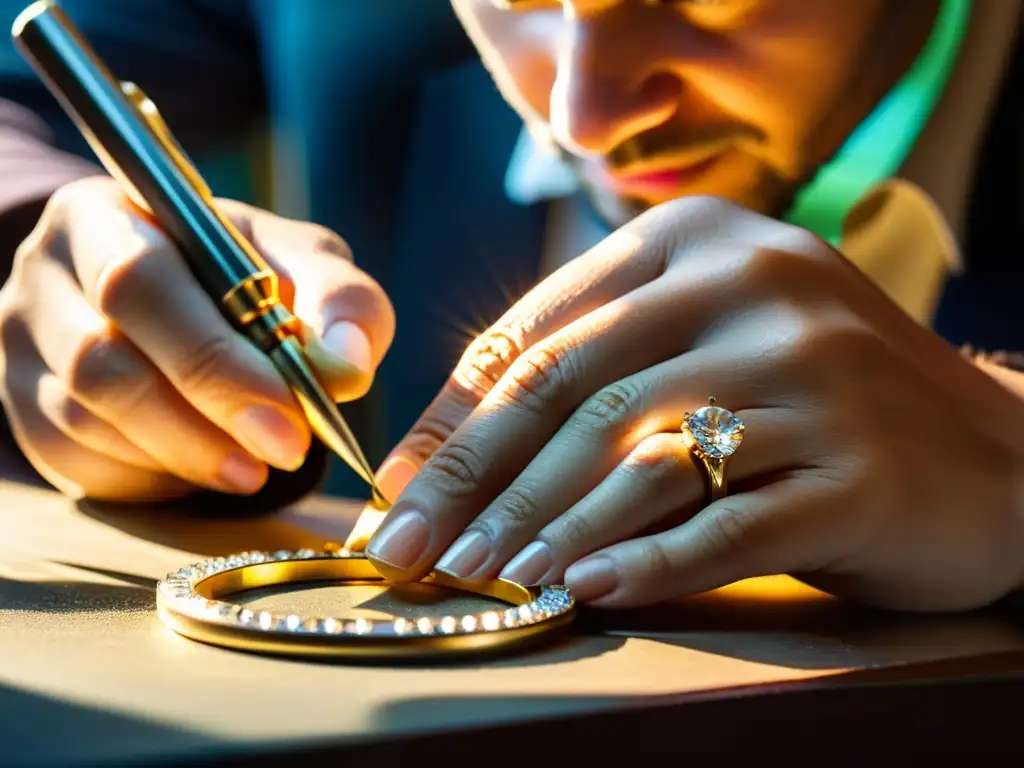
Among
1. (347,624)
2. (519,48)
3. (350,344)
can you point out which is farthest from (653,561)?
(519,48)

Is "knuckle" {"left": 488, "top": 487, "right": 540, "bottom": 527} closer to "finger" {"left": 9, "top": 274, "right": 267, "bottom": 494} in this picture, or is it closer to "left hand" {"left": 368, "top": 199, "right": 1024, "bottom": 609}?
"left hand" {"left": 368, "top": 199, "right": 1024, "bottom": 609}

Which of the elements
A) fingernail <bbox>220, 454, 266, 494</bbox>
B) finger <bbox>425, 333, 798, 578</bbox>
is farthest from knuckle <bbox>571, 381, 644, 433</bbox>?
fingernail <bbox>220, 454, 266, 494</bbox>

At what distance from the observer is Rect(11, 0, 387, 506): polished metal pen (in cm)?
54

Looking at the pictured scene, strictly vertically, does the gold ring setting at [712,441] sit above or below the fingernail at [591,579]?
above

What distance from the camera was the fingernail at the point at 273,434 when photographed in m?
0.54

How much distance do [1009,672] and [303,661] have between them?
225 millimetres

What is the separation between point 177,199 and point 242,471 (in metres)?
0.16

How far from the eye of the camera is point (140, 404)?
60 centimetres

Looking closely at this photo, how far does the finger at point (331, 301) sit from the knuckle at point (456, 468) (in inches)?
4.9

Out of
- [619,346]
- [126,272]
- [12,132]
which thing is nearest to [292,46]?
[12,132]

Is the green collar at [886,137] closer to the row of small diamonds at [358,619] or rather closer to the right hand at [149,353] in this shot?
the right hand at [149,353]

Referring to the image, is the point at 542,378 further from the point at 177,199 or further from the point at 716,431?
→ the point at 177,199

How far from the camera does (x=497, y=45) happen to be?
83cm

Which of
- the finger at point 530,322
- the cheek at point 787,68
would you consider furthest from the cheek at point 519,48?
the finger at point 530,322
